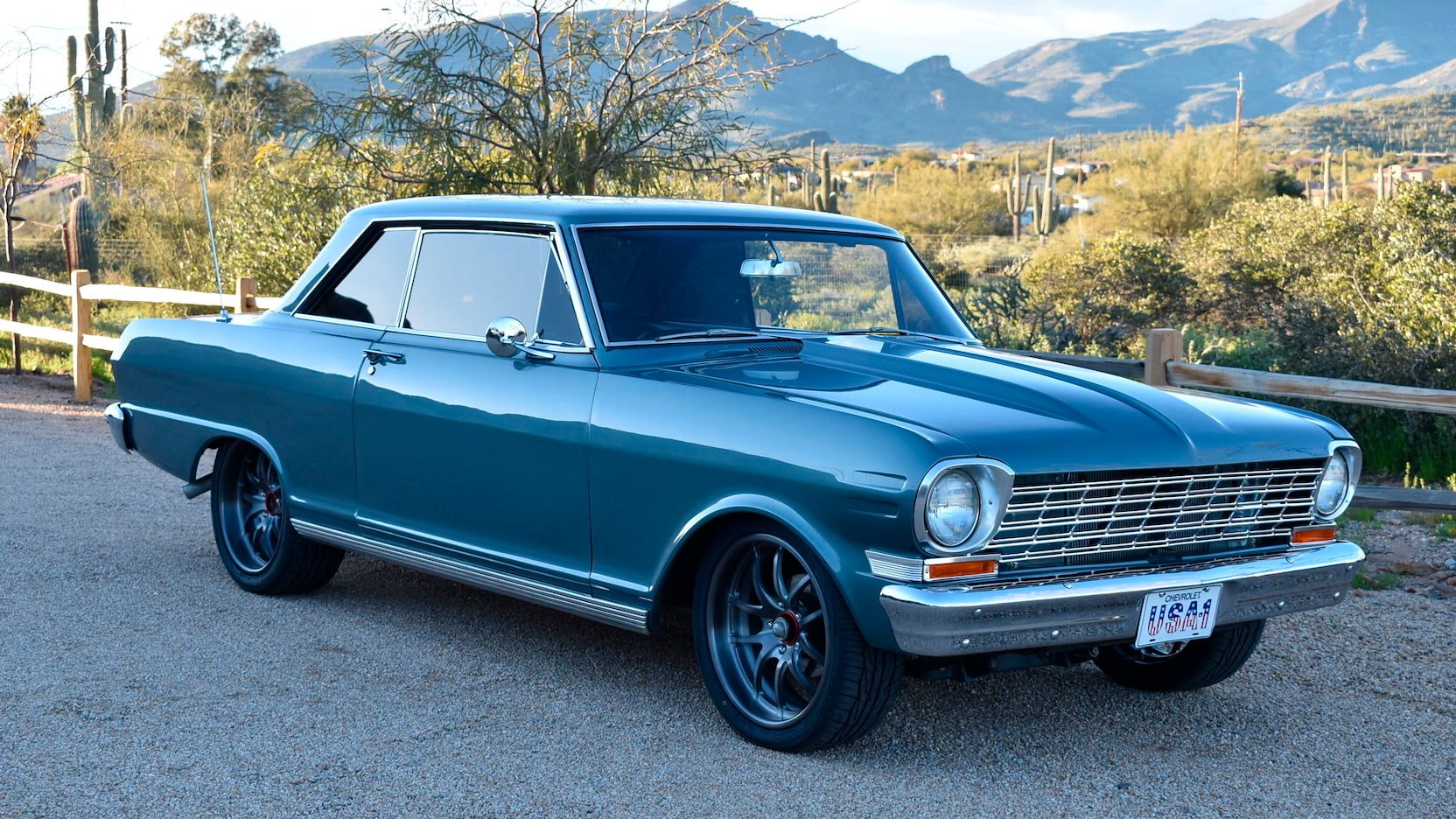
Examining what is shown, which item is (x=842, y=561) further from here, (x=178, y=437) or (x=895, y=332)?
(x=178, y=437)

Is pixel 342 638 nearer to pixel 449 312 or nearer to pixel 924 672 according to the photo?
pixel 449 312

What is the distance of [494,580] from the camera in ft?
17.5

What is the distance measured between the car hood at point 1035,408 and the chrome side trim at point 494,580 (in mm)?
806

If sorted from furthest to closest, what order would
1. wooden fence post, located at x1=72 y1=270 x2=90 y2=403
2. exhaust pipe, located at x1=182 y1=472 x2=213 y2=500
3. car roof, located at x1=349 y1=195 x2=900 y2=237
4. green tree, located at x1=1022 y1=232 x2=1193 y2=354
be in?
green tree, located at x1=1022 y1=232 x2=1193 y2=354
wooden fence post, located at x1=72 y1=270 x2=90 y2=403
exhaust pipe, located at x1=182 y1=472 x2=213 y2=500
car roof, located at x1=349 y1=195 x2=900 y2=237

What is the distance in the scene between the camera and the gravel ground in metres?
4.18

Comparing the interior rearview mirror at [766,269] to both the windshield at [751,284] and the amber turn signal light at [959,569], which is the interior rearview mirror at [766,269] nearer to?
the windshield at [751,284]

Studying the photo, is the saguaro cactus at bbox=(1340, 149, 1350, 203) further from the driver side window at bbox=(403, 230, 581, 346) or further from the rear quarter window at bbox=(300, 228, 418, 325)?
the driver side window at bbox=(403, 230, 581, 346)

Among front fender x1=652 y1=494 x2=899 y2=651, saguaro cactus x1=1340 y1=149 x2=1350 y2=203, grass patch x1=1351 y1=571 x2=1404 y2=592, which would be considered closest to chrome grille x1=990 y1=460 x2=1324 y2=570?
front fender x1=652 y1=494 x2=899 y2=651

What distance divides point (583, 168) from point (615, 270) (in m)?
6.59

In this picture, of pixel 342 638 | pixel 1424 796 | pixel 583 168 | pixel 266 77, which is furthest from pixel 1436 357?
pixel 266 77

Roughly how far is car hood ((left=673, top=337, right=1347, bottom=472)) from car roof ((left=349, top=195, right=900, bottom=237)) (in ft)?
2.14

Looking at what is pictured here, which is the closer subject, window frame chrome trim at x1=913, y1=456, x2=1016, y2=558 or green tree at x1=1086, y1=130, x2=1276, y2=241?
window frame chrome trim at x1=913, y1=456, x2=1016, y2=558

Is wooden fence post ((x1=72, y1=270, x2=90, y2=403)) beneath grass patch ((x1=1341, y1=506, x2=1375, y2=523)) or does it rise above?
above

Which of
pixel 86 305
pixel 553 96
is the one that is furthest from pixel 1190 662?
pixel 86 305
